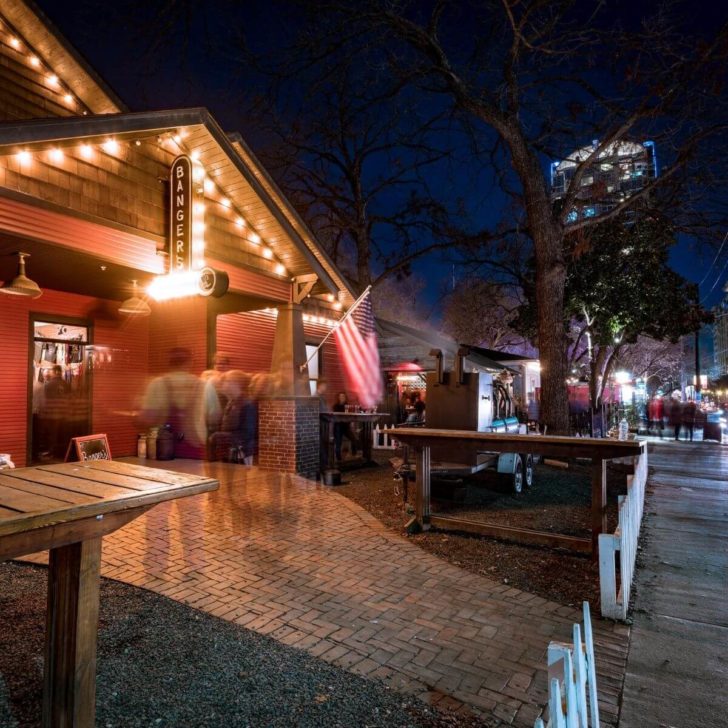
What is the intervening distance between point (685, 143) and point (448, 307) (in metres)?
31.0

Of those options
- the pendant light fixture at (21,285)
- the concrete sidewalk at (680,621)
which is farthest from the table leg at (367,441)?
the pendant light fixture at (21,285)

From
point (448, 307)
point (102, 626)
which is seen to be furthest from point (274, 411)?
point (448, 307)

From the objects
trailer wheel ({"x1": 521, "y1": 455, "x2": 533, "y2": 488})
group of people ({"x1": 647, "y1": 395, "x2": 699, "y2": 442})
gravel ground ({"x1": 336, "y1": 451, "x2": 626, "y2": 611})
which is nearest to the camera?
gravel ground ({"x1": 336, "y1": 451, "x2": 626, "y2": 611})

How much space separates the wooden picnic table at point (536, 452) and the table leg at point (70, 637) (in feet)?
14.5

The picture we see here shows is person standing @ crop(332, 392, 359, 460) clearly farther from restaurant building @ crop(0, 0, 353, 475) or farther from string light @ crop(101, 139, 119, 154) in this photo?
string light @ crop(101, 139, 119, 154)

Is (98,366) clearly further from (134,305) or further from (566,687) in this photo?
(566,687)

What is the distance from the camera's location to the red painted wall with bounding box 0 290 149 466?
9.05m

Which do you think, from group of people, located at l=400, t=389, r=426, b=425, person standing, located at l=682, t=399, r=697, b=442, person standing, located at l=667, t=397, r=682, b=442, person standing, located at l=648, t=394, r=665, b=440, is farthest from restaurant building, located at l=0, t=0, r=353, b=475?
person standing, located at l=648, t=394, r=665, b=440

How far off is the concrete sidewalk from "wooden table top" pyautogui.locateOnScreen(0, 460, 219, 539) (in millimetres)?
2781

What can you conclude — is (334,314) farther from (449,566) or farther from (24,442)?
(449,566)

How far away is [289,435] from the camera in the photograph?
31.2 feet

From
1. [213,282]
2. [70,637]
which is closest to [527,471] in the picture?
[213,282]

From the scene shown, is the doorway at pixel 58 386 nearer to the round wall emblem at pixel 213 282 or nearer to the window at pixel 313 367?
the round wall emblem at pixel 213 282

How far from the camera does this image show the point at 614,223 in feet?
62.0
